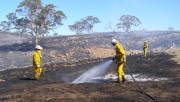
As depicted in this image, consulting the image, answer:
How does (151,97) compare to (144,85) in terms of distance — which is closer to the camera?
(151,97)

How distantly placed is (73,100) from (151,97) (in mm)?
2744

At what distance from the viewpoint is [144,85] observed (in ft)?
44.6

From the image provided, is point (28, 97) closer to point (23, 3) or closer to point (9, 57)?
point (9, 57)

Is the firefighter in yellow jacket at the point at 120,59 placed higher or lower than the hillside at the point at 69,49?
higher

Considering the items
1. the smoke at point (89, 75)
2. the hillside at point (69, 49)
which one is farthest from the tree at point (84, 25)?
the smoke at point (89, 75)

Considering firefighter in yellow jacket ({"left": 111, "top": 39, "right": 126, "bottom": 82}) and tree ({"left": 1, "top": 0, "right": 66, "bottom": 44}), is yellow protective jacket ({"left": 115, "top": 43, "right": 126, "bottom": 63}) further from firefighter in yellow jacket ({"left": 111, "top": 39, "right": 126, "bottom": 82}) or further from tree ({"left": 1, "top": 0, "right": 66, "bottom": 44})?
tree ({"left": 1, "top": 0, "right": 66, "bottom": 44})

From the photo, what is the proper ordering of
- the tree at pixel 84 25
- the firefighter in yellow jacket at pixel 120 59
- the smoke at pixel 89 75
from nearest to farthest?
the firefighter in yellow jacket at pixel 120 59, the smoke at pixel 89 75, the tree at pixel 84 25

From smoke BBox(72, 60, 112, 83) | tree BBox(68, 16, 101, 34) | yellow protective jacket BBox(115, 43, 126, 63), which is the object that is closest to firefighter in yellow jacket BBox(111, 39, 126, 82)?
yellow protective jacket BBox(115, 43, 126, 63)

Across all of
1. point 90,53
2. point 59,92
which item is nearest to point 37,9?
point 90,53

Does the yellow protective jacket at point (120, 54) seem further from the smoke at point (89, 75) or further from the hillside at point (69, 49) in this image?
the hillside at point (69, 49)

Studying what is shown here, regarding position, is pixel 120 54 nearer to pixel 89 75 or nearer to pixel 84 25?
pixel 89 75

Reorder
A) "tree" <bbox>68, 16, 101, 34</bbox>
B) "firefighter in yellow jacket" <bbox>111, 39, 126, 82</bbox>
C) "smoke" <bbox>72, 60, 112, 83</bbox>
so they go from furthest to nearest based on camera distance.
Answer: "tree" <bbox>68, 16, 101, 34</bbox> → "smoke" <bbox>72, 60, 112, 83</bbox> → "firefighter in yellow jacket" <bbox>111, 39, 126, 82</bbox>

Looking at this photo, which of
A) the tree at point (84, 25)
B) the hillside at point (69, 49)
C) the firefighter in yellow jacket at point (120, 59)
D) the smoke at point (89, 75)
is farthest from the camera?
the tree at point (84, 25)

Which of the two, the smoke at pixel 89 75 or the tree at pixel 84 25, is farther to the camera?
the tree at pixel 84 25
